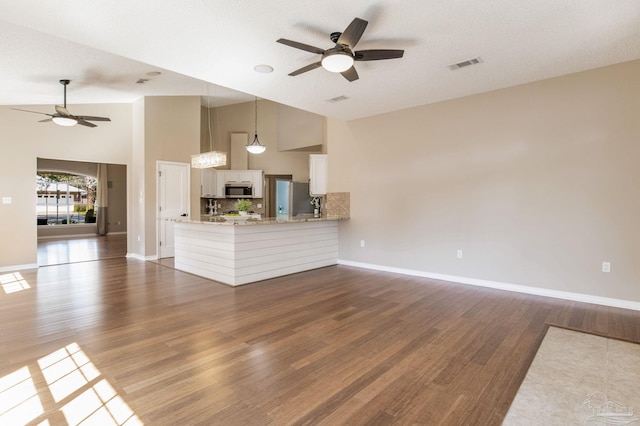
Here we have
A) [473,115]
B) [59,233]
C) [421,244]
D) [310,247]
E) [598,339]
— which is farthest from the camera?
[59,233]

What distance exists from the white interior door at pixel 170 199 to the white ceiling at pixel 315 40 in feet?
8.68

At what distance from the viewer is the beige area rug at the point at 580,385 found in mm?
1812

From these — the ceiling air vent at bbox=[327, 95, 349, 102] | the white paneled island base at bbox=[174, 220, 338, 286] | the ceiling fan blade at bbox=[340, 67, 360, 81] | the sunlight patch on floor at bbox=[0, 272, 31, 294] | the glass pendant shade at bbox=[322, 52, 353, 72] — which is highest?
the ceiling air vent at bbox=[327, 95, 349, 102]

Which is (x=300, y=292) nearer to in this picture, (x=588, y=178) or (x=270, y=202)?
(x=588, y=178)

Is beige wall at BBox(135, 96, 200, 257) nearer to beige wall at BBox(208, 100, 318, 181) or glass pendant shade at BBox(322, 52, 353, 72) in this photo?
beige wall at BBox(208, 100, 318, 181)

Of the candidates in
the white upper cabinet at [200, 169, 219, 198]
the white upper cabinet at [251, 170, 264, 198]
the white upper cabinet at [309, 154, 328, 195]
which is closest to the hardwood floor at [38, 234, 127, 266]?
the white upper cabinet at [200, 169, 219, 198]

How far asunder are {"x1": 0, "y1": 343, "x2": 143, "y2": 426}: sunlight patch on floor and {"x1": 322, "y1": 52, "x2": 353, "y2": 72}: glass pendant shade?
2.98m

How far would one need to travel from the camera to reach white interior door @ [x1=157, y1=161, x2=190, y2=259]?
7.26 metres

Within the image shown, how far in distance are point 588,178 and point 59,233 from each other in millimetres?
15080

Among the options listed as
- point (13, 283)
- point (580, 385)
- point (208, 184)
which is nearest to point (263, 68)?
point (580, 385)

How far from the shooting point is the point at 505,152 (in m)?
4.52

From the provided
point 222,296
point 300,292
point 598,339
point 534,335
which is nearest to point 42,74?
point 222,296

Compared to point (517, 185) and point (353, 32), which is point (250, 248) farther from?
point (517, 185)

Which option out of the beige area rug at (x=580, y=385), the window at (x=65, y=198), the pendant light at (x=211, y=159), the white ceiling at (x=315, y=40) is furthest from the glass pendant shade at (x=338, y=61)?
the window at (x=65, y=198)
